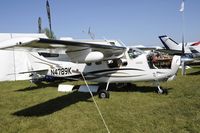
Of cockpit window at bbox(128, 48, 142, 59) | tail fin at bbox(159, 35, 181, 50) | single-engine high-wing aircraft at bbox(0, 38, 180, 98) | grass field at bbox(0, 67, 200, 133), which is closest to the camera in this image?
grass field at bbox(0, 67, 200, 133)

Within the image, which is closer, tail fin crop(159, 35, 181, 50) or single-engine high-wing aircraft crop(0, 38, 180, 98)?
single-engine high-wing aircraft crop(0, 38, 180, 98)

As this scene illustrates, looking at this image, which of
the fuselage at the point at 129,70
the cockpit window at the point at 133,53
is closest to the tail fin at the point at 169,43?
the cockpit window at the point at 133,53

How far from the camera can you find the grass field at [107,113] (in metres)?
5.79

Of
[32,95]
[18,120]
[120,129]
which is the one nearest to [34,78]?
[32,95]

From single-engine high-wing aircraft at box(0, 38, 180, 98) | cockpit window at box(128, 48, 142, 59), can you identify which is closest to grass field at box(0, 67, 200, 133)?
single-engine high-wing aircraft at box(0, 38, 180, 98)

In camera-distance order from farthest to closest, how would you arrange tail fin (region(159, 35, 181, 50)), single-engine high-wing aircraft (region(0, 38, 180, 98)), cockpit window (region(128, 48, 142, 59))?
1. tail fin (region(159, 35, 181, 50))
2. cockpit window (region(128, 48, 142, 59))
3. single-engine high-wing aircraft (region(0, 38, 180, 98))

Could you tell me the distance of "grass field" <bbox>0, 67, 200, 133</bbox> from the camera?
19.0 ft

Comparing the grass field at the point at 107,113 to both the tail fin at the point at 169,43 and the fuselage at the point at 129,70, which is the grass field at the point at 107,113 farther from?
the tail fin at the point at 169,43

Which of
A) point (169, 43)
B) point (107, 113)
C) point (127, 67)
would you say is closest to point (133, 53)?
point (127, 67)

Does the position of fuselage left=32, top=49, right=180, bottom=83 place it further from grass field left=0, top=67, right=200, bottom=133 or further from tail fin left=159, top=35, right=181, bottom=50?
tail fin left=159, top=35, right=181, bottom=50

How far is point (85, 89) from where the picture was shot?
35.9 feet

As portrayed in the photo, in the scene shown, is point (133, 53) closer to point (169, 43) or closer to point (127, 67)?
point (127, 67)

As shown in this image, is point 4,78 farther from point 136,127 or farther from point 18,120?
point 136,127

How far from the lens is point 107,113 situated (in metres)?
7.07
